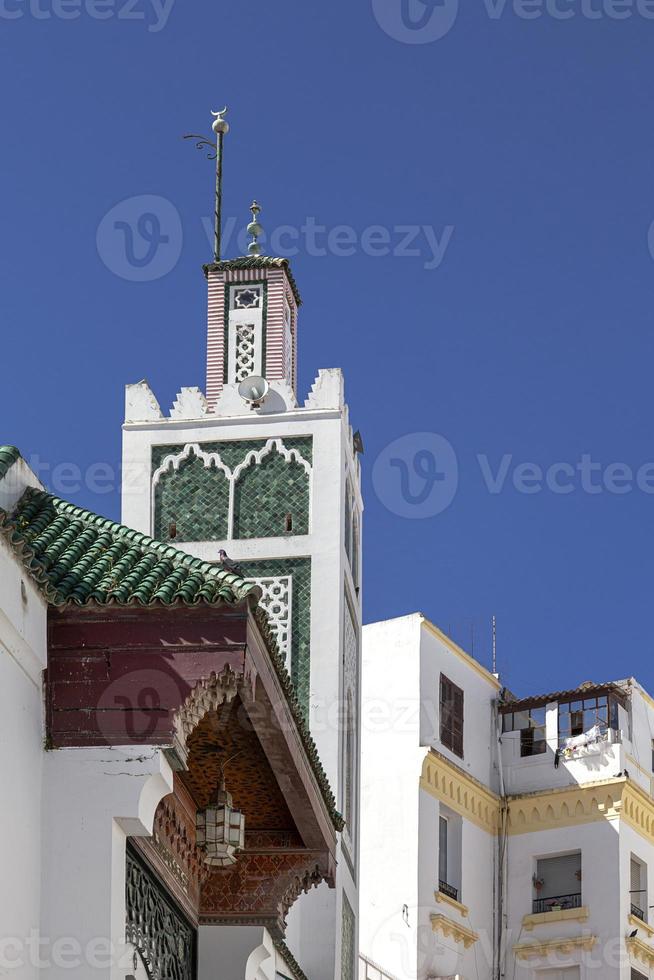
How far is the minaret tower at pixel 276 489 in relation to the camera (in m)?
22.2

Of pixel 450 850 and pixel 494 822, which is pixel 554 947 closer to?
pixel 450 850

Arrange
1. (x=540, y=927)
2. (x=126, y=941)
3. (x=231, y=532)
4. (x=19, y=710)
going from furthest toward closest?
(x=540, y=927) < (x=231, y=532) < (x=126, y=941) < (x=19, y=710)

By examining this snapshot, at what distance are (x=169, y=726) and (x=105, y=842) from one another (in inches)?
26.4

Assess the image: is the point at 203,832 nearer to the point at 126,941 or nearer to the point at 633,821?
the point at 126,941

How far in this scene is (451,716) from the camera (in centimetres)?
2816

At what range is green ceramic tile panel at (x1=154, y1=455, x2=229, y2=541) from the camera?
2300 cm

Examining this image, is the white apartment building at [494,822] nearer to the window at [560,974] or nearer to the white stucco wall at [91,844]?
the window at [560,974]

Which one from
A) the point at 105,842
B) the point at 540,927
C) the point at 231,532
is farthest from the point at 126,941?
the point at 540,927

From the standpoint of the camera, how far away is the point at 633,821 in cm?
2827

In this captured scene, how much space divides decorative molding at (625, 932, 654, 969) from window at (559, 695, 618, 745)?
3.28 m

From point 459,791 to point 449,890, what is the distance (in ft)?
5.01

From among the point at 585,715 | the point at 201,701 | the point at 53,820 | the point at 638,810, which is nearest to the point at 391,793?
the point at 585,715

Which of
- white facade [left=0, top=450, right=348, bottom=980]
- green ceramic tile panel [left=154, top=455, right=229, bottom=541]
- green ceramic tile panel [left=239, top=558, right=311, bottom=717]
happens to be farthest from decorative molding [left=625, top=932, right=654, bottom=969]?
white facade [left=0, top=450, right=348, bottom=980]

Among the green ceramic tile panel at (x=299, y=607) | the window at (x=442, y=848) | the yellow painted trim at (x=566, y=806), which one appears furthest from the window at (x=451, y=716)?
the green ceramic tile panel at (x=299, y=607)
